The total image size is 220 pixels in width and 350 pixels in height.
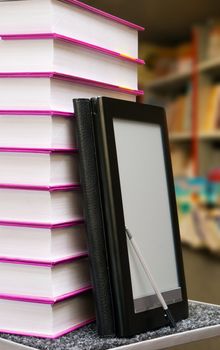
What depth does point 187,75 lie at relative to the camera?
3.56 m

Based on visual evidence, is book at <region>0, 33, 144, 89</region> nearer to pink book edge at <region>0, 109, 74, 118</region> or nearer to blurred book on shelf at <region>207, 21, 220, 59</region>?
pink book edge at <region>0, 109, 74, 118</region>

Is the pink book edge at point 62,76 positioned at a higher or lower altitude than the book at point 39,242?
higher

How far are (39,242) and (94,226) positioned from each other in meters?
0.07

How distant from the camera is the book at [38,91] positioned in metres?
0.64

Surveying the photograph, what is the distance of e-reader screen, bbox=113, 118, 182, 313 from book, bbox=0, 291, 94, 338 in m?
0.08

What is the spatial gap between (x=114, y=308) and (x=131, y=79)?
0.34m

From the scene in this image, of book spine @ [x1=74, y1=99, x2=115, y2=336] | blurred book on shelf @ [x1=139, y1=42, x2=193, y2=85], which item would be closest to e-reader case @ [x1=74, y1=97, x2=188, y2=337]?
book spine @ [x1=74, y1=99, x2=115, y2=336]

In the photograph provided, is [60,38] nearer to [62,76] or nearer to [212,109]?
[62,76]

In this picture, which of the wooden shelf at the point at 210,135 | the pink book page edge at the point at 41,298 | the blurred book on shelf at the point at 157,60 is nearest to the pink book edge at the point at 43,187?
the pink book page edge at the point at 41,298

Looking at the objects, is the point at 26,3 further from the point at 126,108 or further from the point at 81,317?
the point at 81,317

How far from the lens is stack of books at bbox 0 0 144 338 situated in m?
0.63

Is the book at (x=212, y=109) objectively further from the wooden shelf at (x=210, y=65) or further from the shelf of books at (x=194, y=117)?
the wooden shelf at (x=210, y=65)

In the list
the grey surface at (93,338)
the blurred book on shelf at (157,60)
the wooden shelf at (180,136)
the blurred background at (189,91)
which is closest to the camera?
the grey surface at (93,338)

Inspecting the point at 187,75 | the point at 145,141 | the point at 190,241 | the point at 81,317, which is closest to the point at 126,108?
the point at 145,141
